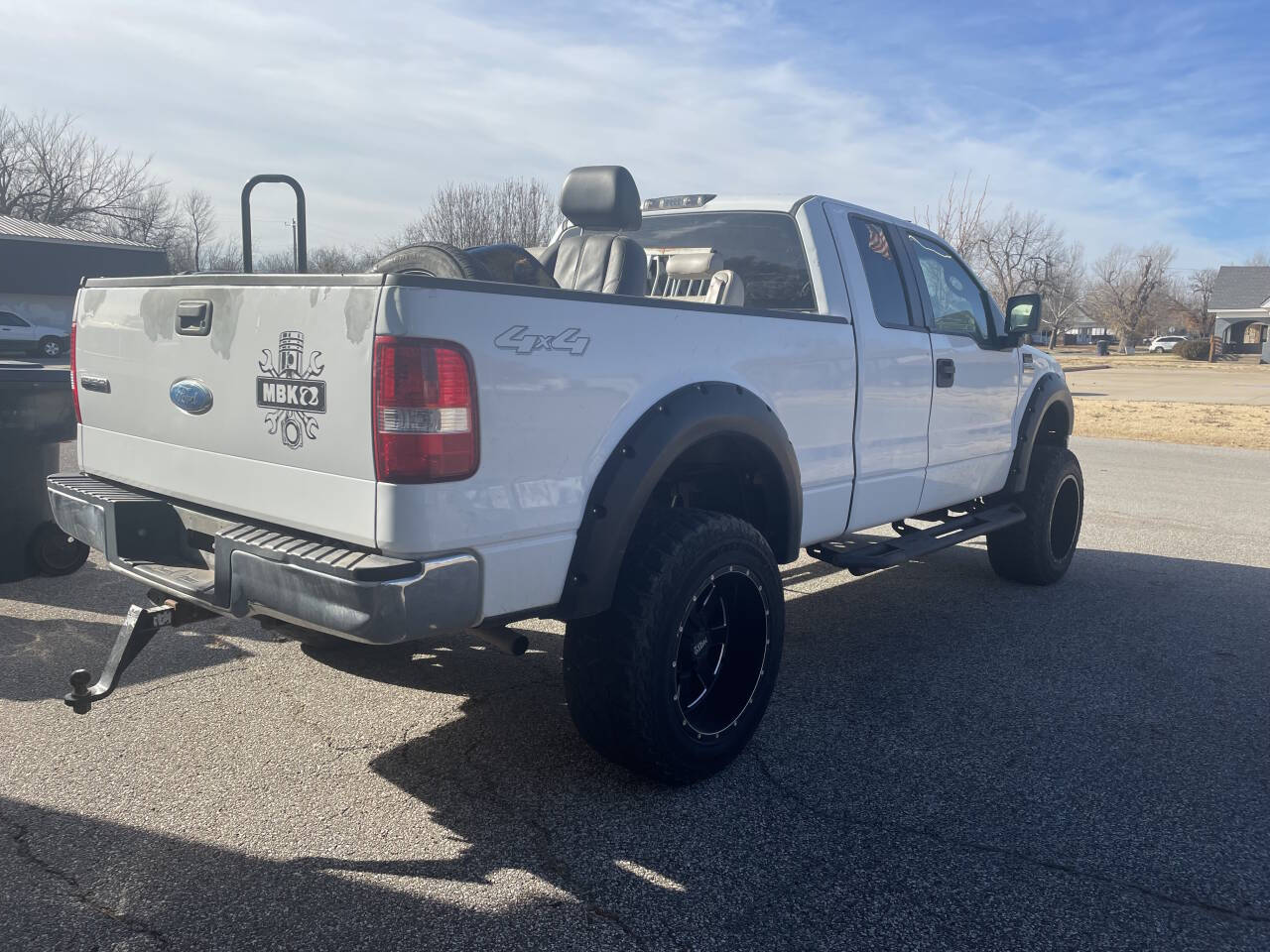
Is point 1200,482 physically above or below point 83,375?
below

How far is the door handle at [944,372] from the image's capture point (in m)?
5.02

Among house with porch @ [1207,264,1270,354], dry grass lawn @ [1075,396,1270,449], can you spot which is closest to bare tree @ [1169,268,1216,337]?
house with porch @ [1207,264,1270,354]

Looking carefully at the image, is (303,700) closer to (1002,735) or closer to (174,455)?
(174,455)

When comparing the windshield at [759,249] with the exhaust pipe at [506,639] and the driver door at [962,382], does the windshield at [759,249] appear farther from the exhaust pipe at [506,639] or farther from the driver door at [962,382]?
the exhaust pipe at [506,639]

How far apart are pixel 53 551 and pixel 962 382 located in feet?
16.7

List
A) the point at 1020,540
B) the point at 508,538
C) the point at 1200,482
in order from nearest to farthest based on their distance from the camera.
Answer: the point at 508,538 → the point at 1020,540 → the point at 1200,482

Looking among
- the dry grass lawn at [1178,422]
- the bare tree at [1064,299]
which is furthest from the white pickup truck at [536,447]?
the bare tree at [1064,299]

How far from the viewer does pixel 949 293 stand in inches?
215

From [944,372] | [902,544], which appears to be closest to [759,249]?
[944,372]

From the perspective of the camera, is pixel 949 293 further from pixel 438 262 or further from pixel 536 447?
pixel 536 447

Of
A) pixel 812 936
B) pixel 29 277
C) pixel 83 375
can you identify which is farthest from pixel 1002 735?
pixel 29 277

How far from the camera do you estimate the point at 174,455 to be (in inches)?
130

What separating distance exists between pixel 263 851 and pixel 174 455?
128 centimetres

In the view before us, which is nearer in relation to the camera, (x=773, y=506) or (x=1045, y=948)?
→ (x=1045, y=948)
